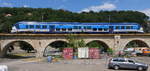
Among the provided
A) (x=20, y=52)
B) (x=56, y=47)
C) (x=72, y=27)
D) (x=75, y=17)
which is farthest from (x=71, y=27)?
(x=75, y=17)

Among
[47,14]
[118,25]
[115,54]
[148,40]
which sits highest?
[47,14]

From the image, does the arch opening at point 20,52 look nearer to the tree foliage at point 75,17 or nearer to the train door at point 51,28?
the train door at point 51,28

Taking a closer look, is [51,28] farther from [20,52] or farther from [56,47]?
[56,47]

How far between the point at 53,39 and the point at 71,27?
195 inches

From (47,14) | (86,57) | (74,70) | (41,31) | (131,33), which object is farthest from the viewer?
(47,14)

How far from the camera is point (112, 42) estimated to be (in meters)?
47.8

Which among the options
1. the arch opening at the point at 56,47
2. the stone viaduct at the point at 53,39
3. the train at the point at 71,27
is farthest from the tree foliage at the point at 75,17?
the train at the point at 71,27

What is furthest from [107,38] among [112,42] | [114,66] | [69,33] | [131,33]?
[114,66]

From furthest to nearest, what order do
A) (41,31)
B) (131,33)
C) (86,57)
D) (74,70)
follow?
1. (131,33)
2. (41,31)
3. (86,57)
4. (74,70)

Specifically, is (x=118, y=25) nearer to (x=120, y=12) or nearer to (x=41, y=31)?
(x=41, y=31)

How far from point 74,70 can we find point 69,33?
2379 centimetres

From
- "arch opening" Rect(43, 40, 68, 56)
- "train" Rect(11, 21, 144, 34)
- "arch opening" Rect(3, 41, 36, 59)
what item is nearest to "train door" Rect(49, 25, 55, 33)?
"train" Rect(11, 21, 144, 34)

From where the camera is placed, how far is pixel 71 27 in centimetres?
4588

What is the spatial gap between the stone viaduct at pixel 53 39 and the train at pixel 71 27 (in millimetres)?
959
